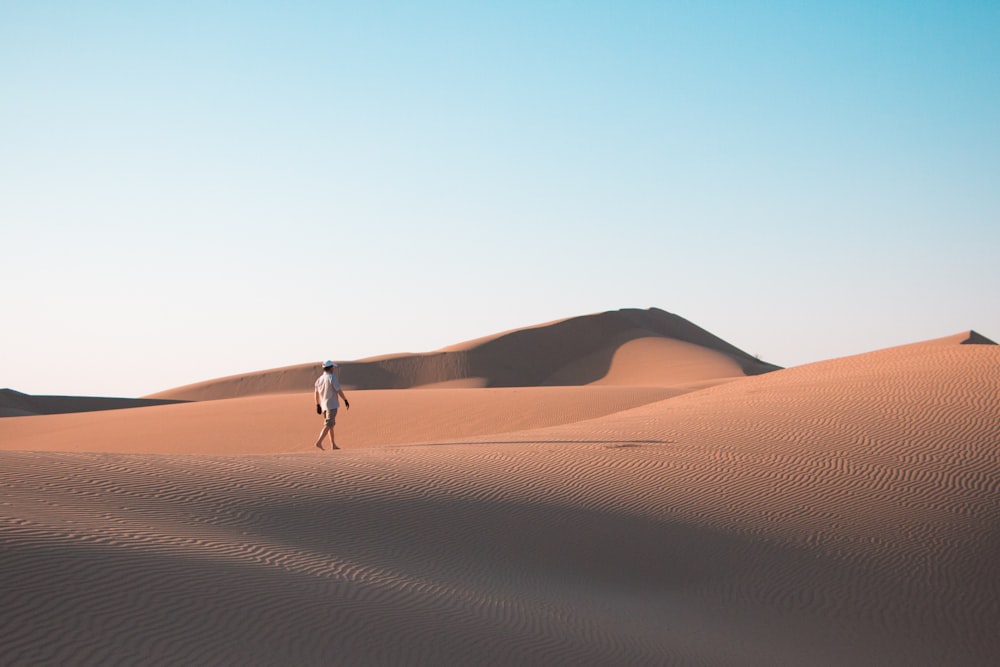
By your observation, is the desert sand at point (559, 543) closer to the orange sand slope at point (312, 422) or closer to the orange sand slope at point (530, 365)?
the orange sand slope at point (312, 422)

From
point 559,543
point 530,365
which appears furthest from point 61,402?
point 559,543

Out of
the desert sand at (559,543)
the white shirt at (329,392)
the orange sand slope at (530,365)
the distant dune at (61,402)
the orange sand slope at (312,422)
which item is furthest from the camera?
the orange sand slope at (530,365)

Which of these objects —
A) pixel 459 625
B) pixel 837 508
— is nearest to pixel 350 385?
pixel 837 508

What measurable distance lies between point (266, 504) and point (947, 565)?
7.56 m

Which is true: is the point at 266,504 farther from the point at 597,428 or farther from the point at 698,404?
the point at 698,404

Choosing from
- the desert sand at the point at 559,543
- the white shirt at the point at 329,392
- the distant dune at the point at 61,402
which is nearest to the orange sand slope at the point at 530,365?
the distant dune at the point at 61,402

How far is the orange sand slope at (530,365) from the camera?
59.8 metres

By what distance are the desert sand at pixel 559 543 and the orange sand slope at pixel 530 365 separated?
40.5 meters

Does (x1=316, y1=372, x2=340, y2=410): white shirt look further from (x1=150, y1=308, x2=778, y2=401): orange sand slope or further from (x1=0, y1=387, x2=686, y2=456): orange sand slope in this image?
(x1=150, y1=308, x2=778, y2=401): orange sand slope

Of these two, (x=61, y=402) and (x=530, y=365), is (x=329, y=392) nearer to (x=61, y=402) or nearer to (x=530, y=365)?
(x=530, y=365)

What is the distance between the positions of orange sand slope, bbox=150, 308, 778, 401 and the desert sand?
4052cm

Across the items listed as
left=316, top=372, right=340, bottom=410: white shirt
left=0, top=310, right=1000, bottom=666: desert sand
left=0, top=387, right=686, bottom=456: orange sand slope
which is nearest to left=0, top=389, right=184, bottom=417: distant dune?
left=0, top=387, right=686, bottom=456: orange sand slope

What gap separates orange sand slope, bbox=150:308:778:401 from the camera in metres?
59.8

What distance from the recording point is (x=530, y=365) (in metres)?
63.9
